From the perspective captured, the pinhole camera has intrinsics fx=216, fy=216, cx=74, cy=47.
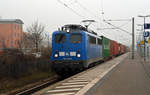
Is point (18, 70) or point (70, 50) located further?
point (70, 50)

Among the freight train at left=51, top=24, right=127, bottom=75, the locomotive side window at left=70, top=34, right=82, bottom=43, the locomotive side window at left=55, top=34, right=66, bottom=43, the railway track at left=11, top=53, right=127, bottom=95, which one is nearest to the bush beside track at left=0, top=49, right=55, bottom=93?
the railway track at left=11, top=53, right=127, bottom=95

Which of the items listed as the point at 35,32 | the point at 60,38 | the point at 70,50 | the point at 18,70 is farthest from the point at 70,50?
the point at 35,32

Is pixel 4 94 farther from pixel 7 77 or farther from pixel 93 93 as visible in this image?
pixel 93 93

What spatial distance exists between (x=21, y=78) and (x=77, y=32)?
489 centimetres

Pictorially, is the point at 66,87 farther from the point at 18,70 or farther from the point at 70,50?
the point at 18,70

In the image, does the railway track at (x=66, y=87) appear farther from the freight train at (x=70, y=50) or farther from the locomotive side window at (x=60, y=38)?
the locomotive side window at (x=60, y=38)

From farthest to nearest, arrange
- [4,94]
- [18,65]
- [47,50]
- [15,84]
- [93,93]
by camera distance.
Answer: [47,50], [18,65], [15,84], [4,94], [93,93]

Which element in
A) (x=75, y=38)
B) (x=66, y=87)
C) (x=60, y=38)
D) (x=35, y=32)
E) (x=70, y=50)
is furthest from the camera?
(x=35, y=32)

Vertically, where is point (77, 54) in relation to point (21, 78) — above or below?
above

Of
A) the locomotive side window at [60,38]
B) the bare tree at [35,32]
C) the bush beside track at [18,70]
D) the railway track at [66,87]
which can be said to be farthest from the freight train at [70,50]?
the bare tree at [35,32]

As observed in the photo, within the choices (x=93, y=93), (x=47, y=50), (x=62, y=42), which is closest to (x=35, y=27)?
(x=47, y=50)

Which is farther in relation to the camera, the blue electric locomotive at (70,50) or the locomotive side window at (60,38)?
the locomotive side window at (60,38)

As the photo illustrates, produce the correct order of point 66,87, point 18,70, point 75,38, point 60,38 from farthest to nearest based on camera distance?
1. point 60,38
2. point 75,38
3. point 18,70
4. point 66,87

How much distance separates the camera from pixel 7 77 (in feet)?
43.9
